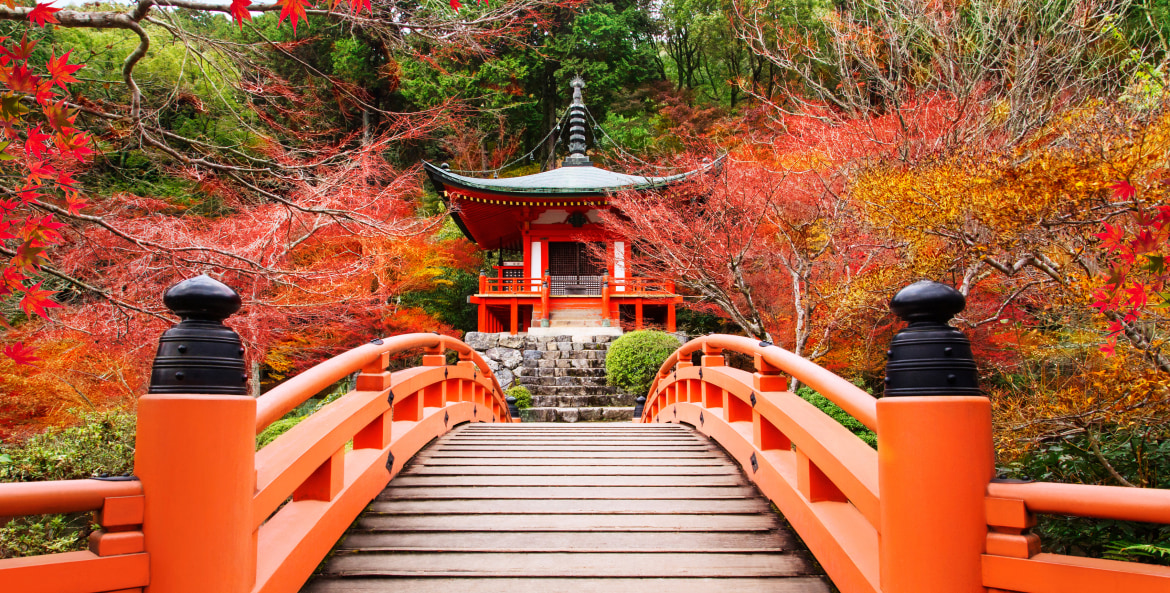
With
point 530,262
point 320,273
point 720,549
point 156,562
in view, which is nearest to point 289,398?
point 156,562

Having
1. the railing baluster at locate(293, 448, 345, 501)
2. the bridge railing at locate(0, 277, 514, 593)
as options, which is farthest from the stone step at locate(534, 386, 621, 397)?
the bridge railing at locate(0, 277, 514, 593)

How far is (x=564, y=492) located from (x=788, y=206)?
19.6 ft

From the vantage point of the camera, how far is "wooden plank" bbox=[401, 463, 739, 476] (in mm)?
3332

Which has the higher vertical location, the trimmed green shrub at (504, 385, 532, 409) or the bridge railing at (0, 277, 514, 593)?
the bridge railing at (0, 277, 514, 593)

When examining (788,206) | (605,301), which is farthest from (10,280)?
(605,301)

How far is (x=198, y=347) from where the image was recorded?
1.50 meters

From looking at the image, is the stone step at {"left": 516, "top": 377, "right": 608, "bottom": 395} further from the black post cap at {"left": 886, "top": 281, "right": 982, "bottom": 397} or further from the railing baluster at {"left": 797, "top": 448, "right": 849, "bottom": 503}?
the black post cap at {"left": 886, "top": 281, "right": 982, "bottom": 397}

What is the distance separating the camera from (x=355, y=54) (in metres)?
20.0

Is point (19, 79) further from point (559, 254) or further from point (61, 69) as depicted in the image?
point (559, 254)

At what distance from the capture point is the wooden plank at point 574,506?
2762 mm

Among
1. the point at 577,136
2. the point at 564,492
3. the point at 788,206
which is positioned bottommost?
the point at 564,492

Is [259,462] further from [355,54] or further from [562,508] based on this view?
[355,54]

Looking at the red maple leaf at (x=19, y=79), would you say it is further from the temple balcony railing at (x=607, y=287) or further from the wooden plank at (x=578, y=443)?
the temple balcony railing at (x=607, y=287)

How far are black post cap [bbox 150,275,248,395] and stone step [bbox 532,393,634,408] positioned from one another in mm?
9915
